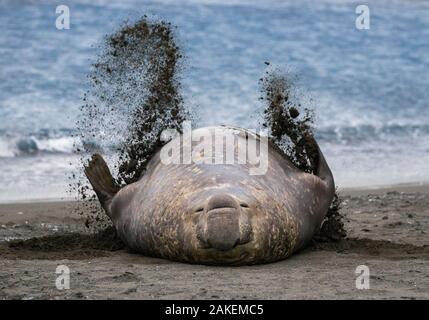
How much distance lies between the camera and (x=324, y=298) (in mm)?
Answer: 5695

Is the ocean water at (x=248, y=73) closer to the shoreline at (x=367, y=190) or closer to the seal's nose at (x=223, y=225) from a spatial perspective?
the shoreline at (x=367, y=190)

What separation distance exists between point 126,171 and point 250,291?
2.76 meters

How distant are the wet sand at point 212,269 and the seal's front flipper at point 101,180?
32cm

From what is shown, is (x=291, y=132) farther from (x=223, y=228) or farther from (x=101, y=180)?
(x=223, y=228)

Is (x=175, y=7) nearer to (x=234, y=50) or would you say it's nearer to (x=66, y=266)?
(x=234, y=50)

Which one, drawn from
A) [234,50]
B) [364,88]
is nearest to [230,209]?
[364,88]

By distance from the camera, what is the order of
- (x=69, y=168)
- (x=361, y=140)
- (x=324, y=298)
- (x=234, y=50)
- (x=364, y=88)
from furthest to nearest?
1. (x=234, y=50)
2. (x=364, y=88)
3. (x=361, y=140)
4. (x=69, y=168)
5. (x=324, y=298)

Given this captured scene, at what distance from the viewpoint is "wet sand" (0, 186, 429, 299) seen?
5.87 meters

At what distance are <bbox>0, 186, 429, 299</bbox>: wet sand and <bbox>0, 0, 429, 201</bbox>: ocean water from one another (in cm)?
329
